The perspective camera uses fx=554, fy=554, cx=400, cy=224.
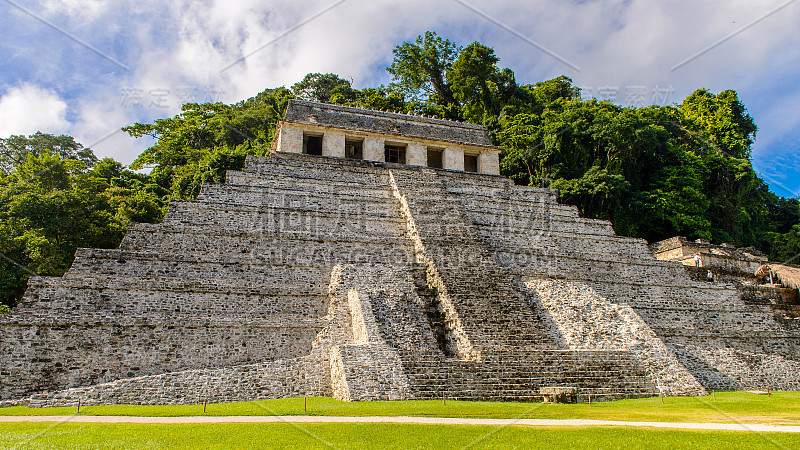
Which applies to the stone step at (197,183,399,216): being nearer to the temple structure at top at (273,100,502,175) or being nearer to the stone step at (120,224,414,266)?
the stone step at (120,224,414,266)

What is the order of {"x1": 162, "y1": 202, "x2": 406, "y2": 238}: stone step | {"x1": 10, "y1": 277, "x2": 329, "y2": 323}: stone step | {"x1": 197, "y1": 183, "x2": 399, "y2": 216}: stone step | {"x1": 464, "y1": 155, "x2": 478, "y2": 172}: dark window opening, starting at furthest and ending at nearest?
{"x1": 464, "y1": 155, "x2": 478, "y2": 172}: dark window opening < {"x1": 197, "y1": 183, "x2": 399, "y2": 216}: stone step < {"x1": 162, "y1": 202, "x2": 406, "y2": 238}: stone step < {"x1": 10, "y1": 277, "x2": 329, "y2": 323}: stone step

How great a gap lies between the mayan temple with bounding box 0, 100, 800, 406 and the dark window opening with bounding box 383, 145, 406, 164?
5758 mm

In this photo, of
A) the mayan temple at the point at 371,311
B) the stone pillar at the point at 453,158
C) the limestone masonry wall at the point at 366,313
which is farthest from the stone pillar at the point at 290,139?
the stone pillar at the point at 453,158

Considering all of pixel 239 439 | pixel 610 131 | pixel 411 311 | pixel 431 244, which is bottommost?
pixel 239 439

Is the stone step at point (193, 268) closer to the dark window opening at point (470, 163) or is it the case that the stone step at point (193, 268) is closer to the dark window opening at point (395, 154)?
the dark window opening at point (395, 154)

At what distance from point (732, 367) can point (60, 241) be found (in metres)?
20.2

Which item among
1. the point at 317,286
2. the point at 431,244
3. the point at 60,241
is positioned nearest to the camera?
the point at 317,286

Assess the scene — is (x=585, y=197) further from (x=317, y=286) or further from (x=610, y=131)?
(x=317, y=286)

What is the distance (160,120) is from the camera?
126ft

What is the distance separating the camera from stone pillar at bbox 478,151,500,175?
2667 cm

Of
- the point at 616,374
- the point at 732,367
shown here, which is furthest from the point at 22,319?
the point at 732,367

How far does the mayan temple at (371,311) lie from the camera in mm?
10805

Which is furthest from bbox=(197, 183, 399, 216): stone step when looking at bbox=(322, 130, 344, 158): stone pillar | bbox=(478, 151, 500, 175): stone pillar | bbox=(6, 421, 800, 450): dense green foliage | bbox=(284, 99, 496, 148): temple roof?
bbox=(6, 421, 800, 450): dense green foliage

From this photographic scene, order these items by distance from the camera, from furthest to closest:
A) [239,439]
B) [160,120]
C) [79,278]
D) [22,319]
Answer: [160,120]
[79,278]
[22,319]
[239,439]
